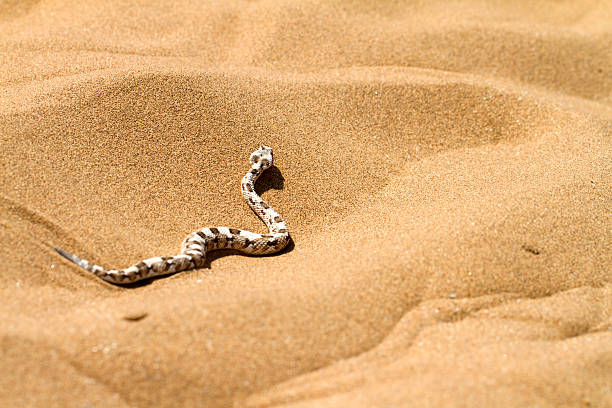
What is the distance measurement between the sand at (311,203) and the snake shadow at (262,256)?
0.02 meters

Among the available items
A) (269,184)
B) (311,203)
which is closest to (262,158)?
(269,184)

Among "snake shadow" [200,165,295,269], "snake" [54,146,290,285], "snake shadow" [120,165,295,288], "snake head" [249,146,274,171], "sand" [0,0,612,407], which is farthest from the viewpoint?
"snake head" [249,146,274,171]

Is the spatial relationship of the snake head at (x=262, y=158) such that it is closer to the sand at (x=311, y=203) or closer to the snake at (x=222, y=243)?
the snake at (x=222, y=243)

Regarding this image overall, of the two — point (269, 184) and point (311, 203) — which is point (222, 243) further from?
point (311, 203)

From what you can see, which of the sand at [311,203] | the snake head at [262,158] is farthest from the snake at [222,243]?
the sand at [311,203]

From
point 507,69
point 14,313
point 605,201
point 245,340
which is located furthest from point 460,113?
point 14,313

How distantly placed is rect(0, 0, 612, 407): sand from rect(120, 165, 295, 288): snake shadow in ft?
0.07

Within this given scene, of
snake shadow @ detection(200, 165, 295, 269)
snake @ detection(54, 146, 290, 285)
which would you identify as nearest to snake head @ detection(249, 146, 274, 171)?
snake @ detection(54, 146, 290, 285)

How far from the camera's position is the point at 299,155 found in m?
6.10

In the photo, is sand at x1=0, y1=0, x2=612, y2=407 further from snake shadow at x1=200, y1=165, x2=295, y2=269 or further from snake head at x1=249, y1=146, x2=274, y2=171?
snake head at x1=249, y1=146, x2=274, y2=171

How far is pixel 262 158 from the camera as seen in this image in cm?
576

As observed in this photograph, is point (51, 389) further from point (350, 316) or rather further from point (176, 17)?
point (176, 17)

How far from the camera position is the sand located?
3553mm

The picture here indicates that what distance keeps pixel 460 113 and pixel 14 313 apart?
537cm
